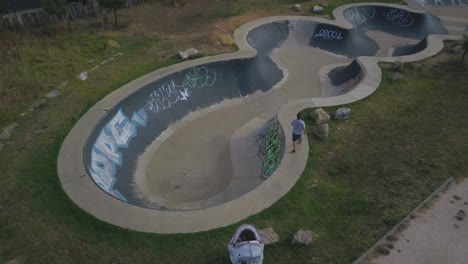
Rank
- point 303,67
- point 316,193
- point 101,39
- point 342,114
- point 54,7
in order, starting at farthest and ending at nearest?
1. point 303,67
2. point 54,7
3. point 101,39
4. point 342,114
5. point 316,193

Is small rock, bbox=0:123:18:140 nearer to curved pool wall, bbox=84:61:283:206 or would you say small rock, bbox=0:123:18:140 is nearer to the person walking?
curved pool wall, bbox=84:61:283:206

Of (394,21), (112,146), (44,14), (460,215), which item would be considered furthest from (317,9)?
(460,215)

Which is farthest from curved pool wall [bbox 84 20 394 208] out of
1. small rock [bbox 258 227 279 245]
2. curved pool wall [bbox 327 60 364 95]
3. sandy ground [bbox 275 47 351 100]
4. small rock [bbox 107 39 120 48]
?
small rock [bbox 107 39 120 48]

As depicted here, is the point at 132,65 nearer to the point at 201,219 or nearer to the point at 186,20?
the point at 186,20

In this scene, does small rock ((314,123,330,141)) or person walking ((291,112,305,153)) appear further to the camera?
small rock ((314,123,330,141))

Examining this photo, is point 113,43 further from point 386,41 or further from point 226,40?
point 386,41
